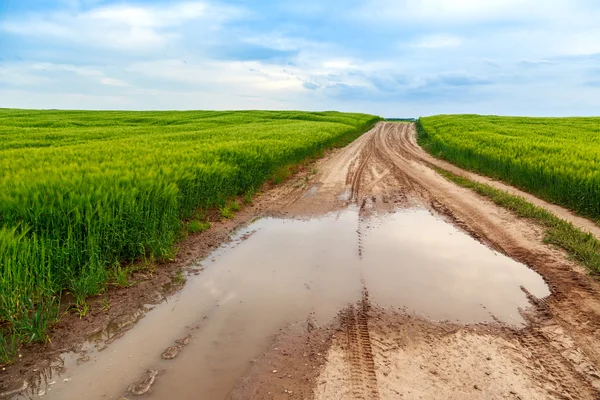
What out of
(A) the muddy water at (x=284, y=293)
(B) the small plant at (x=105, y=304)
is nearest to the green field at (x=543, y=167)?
(A) the muddy water at (x=284, y=293)

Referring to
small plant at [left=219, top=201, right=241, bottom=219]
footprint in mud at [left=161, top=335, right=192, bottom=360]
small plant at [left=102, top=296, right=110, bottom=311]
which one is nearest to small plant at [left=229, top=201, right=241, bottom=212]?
small plant at [left=219, top=201, right=241, bottom=219]

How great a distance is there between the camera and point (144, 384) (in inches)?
141

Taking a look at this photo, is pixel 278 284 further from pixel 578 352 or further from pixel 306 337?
pixel 578 352

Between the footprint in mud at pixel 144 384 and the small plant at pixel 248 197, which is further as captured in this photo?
the small plant at pixel 248 197

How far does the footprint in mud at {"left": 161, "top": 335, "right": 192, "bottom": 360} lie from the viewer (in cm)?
401

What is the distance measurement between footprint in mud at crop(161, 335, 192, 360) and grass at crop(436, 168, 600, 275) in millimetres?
6093

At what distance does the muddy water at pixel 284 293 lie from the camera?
376cm

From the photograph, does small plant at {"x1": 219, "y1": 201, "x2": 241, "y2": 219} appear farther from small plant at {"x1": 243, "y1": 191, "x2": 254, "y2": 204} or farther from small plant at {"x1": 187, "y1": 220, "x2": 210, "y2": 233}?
small plant at {"x1": 187, "y1": 220, "x2": 210, "y2": 233}

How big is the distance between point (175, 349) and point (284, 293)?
1.76 meters

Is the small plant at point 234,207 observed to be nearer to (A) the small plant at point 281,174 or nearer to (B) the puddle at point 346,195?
(B) the puddle at point 346,195

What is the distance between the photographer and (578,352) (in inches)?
163

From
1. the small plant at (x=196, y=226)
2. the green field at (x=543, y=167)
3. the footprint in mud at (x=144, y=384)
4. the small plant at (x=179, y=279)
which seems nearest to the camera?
the footprint in mud at (x=144, y=384)

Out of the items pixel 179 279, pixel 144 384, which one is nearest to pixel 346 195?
pixel 179 279

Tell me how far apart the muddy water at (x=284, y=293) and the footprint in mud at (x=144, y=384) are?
0.18 ft
